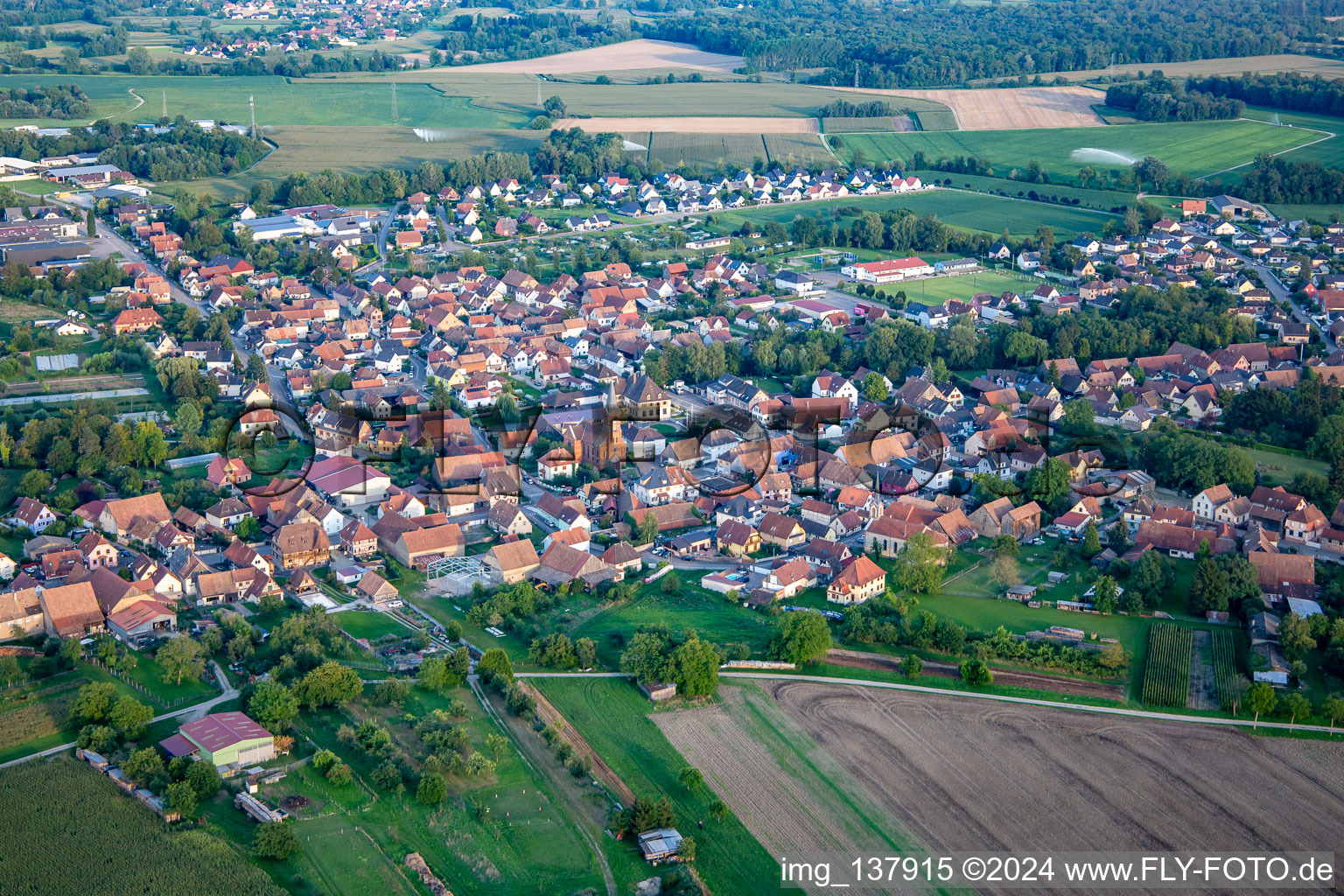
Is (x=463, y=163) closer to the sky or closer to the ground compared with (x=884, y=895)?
closer to the sky

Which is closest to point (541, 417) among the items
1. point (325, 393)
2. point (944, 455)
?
point (325, 393)

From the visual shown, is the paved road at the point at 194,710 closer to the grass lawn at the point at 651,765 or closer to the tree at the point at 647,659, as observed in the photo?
the grass lawn at the point at 651,765

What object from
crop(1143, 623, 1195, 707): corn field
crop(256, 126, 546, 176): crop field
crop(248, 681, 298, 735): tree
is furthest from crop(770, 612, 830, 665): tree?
crop(256, 126, 546, 176): crop field

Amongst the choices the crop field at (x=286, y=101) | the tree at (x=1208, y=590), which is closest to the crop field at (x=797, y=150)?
the crop field at (x=286, y=101)

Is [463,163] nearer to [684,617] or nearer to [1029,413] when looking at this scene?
[1029,413]

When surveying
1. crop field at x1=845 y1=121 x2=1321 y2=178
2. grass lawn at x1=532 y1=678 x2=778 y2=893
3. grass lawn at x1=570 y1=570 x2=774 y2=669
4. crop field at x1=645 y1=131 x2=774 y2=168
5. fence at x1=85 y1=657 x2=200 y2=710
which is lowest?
fence at x1=85 y1=657 x2=200 y2=710

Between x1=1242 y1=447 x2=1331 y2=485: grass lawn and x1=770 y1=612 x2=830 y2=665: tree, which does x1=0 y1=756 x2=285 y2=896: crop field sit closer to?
x1=770 y1=612 x2=830 y2=665: tree

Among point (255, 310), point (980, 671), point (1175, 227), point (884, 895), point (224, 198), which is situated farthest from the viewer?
point (224, 198)
